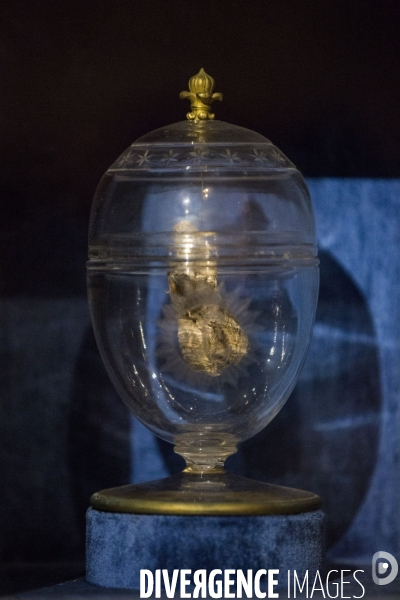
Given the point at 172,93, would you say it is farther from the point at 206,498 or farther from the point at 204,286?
the point at 206,498

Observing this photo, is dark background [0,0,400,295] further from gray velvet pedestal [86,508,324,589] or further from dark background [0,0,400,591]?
gray velvet pedestal [86,508,324,589]

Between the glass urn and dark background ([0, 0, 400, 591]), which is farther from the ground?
dark background ([0, 0, 400, 591])

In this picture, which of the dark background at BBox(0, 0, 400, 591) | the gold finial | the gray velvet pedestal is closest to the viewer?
the gray velvet pedestal

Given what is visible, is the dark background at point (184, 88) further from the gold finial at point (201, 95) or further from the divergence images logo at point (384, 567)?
the divergence images logo at point (384, 567)

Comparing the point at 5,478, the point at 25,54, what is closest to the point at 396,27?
the point at 25,54

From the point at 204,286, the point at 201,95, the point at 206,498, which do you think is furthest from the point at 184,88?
the point at 206,498

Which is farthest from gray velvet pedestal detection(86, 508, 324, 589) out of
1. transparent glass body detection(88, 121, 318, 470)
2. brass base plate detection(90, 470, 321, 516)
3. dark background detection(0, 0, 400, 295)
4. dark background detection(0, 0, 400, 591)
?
dark background detection(0, 0, 400, 295)
